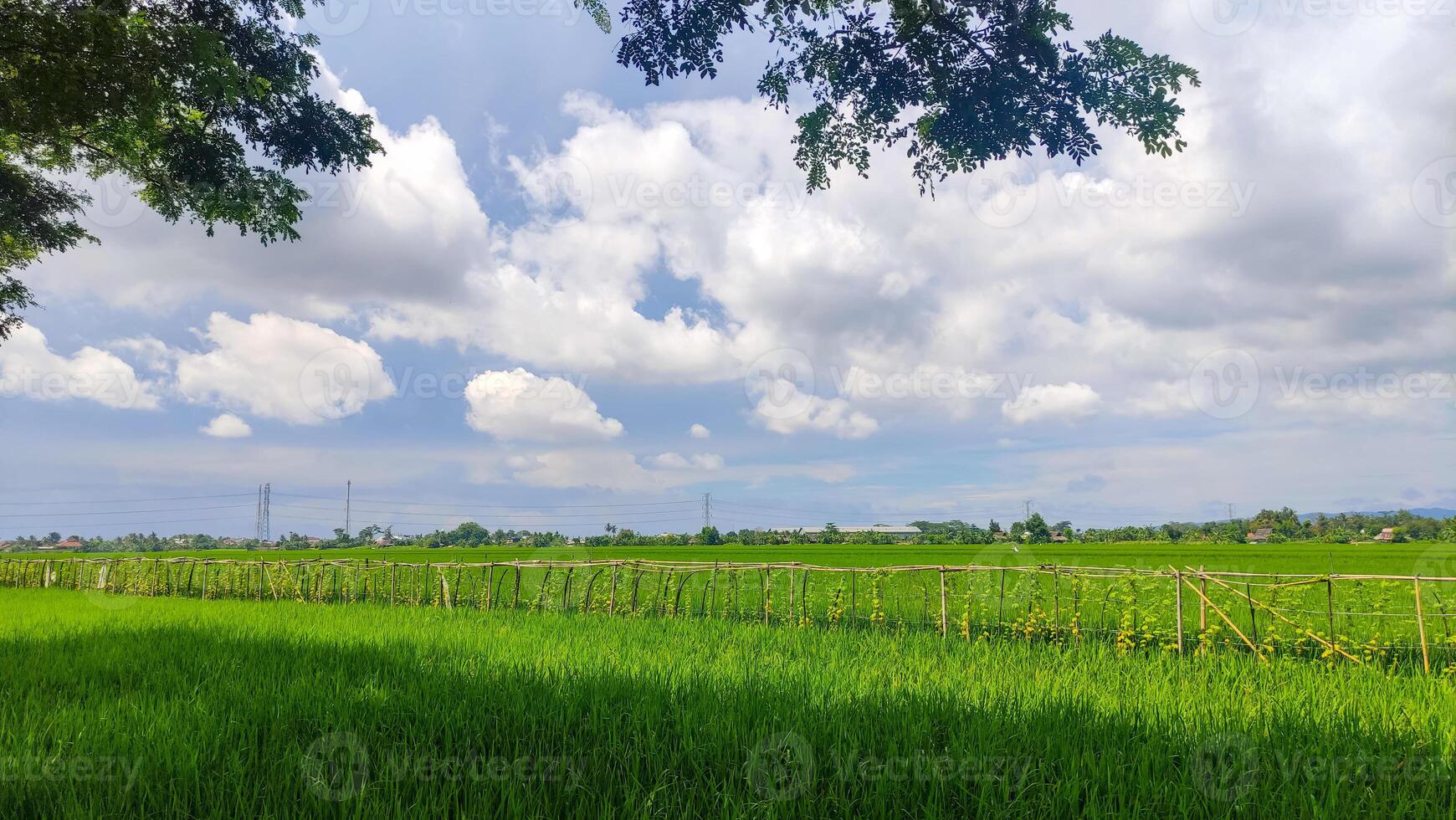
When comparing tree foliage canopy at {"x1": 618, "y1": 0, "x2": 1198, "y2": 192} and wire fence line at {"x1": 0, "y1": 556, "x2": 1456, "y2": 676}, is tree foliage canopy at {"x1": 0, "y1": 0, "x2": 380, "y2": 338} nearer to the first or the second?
tree foliage canopy at {"x1": 618, "y1": 0, "x2": 1198, "y2": 192}

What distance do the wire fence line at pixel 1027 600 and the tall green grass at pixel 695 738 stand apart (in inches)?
91.7

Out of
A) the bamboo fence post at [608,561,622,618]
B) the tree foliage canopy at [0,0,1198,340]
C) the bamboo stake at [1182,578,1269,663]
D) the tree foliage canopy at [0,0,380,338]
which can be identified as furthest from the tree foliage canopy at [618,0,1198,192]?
the bamboo fence post at [608,561,622,618]

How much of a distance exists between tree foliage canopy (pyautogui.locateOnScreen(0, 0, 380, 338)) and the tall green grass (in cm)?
483

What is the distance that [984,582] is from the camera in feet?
45.8

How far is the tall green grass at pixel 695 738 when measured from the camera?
3.50 m

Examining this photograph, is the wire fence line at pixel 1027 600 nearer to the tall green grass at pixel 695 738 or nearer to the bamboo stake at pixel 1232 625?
the bamboo stake at pixel 1232 625

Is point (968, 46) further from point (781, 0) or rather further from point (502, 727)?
point (502, 727)

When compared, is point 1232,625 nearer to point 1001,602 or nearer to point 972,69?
point 1001,602

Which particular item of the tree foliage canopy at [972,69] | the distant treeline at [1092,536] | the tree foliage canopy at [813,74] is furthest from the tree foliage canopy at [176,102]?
the distant treeline at [1092,536]

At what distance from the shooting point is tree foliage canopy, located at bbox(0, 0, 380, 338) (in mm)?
5590

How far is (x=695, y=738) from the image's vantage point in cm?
436

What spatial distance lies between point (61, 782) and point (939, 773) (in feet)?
15.0

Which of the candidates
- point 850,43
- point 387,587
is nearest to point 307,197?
point 850,43

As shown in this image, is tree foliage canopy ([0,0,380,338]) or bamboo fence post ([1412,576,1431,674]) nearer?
tree foliage canopy ([0,0,380,338])
